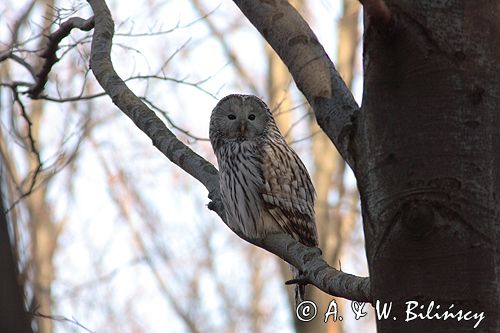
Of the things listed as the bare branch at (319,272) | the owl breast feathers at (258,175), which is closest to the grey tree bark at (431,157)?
the bare branch at (319,272)

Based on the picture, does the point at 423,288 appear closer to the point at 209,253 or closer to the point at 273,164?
the point at 273,164

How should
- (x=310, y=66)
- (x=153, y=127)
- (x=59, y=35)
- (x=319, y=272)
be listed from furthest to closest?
(x=59, y=35), (x=153, y=127), (x=319, y=272), (x=310, y=66)

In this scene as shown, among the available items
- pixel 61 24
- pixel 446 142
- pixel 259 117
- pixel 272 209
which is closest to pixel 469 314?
pixel 446 142

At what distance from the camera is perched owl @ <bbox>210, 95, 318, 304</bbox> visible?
19.2 feet

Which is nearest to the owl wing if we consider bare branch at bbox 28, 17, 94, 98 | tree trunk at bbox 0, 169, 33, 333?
bare branch at bbox 28, 17, 94, 98

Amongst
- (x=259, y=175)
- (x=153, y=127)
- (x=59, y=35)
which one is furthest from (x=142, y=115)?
(x=259, y=175)

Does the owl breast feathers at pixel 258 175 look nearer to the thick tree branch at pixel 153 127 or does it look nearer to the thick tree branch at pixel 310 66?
the thick tree branch at pixel 153 127

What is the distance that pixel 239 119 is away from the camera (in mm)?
6531

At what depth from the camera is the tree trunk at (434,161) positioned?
199cm

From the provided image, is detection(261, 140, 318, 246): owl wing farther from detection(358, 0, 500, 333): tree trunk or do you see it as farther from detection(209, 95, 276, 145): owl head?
detection(358, 0, 500, 333): tree trunk

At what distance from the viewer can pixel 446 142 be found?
2025 mm

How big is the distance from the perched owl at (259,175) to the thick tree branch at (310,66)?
299cm

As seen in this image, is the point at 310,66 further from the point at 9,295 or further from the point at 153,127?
the point at 153,127

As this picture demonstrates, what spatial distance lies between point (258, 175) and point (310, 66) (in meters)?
3.55
